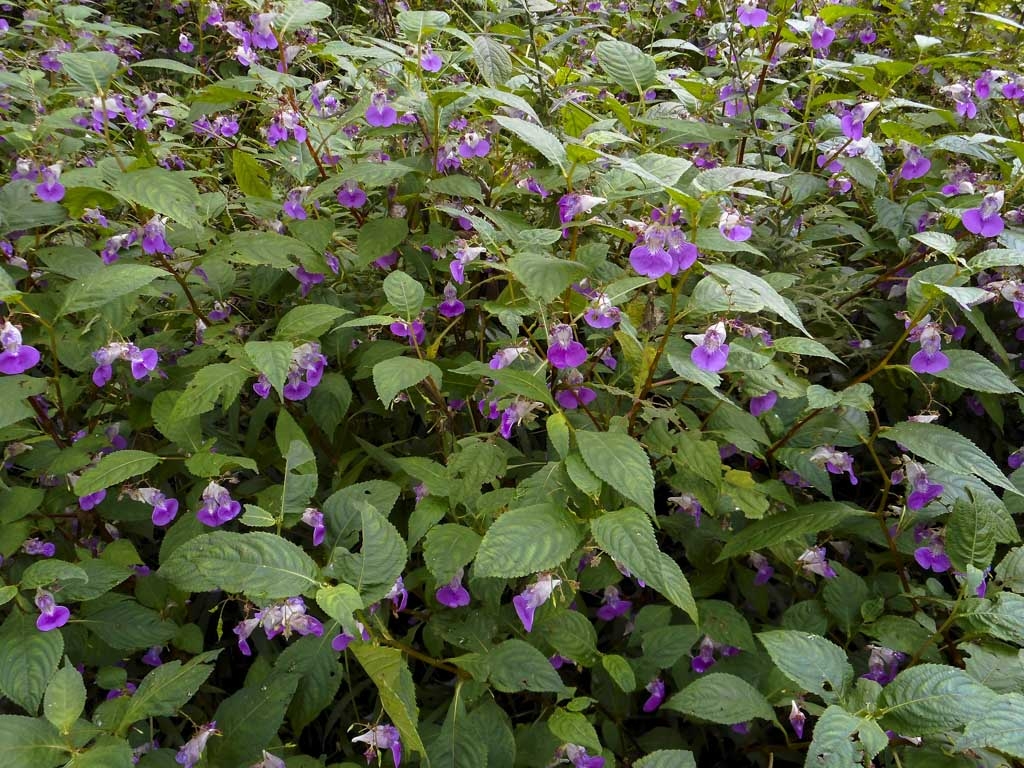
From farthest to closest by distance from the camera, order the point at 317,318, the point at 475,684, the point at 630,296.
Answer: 1. the point at 630,296
2. the point at 317,318
3. the point at 475,684

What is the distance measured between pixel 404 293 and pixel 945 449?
1.20m

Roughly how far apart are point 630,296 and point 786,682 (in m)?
0.92

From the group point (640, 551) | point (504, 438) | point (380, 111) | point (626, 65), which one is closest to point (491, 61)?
point (380, 111)

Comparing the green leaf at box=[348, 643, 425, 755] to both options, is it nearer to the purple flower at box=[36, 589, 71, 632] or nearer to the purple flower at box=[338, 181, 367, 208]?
the purple flower at box=[36, 589, 71, 632]

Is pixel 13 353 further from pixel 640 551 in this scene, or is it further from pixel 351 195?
pixel 640 551

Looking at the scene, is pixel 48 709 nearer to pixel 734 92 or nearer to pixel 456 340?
pixel 456 340

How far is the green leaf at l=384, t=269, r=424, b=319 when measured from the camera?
5.44ft

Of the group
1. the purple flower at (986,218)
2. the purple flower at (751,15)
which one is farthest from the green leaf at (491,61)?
the purple flower at (986,218)

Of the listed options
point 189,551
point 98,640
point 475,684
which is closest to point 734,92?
point 475,684

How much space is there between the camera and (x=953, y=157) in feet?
8.41

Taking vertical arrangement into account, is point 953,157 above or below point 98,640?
above

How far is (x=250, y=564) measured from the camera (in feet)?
4.06

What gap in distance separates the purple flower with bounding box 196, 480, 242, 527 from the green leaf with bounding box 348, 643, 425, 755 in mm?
541

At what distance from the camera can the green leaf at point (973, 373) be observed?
1.61 metres
